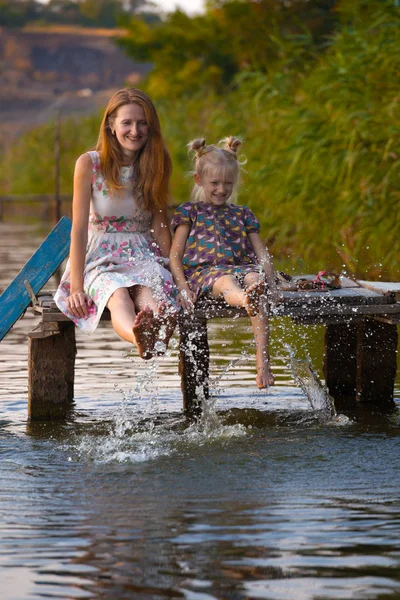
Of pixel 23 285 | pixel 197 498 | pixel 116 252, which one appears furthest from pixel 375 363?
pixel 197 498

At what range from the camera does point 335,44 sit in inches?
487

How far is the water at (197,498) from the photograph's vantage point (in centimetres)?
398

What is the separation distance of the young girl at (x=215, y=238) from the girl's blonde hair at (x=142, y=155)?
192 mm

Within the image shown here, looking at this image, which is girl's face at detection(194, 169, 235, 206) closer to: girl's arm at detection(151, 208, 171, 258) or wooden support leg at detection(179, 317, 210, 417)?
girl's arm at detection(151, 208, 171, 258)

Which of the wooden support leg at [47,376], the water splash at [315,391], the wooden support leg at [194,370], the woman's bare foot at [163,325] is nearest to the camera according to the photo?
the woman's bare foot at [163,325]

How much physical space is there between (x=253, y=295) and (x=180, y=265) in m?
0.67

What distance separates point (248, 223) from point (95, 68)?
88149 mm

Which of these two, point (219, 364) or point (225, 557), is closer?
point (225, 557)

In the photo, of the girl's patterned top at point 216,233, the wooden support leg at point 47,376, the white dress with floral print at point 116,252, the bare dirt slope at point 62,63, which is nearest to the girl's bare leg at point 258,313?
the white dress with floral print at point 116,252

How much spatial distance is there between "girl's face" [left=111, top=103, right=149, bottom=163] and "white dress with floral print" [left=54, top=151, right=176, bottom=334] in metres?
0.15

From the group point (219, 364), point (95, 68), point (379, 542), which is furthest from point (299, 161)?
point (95, 68)

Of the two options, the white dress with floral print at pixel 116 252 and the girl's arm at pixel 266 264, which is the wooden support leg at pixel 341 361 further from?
the white dress with floral print at pixel 116 252

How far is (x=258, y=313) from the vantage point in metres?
6.09

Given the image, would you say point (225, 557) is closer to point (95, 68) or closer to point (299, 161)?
point (299, 161)
